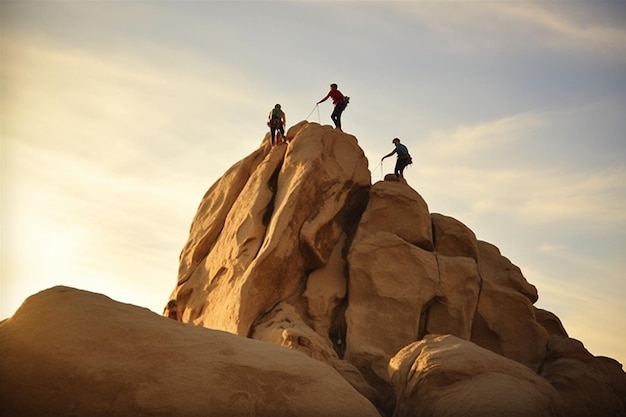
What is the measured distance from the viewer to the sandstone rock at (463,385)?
584 inches

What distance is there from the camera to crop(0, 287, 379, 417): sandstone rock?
12.9m

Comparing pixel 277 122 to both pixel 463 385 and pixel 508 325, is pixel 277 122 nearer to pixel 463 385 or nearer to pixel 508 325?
pixel 508 325

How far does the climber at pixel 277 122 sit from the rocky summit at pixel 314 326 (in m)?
0.33

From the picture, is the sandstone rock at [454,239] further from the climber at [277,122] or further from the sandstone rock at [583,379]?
the climber at [277,122]

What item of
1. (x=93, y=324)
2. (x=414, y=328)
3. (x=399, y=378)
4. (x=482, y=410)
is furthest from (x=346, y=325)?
(x=93, y=324)

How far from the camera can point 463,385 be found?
15.8 metres

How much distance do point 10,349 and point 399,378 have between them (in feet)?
27.5

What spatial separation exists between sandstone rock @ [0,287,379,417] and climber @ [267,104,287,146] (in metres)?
10.6

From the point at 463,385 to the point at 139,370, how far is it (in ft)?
21.7

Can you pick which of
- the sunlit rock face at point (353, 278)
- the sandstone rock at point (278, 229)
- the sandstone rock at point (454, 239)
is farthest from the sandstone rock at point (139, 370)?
the sandstone rock at point (454, 239)

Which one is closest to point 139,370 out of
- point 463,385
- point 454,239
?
point 463,385

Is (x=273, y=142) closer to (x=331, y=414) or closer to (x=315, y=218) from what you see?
(x=315, y=218)

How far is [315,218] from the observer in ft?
72.2

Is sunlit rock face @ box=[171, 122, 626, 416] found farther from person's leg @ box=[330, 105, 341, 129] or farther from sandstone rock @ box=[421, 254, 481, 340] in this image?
person's leg @ box=[330, 105, 341, 129]
